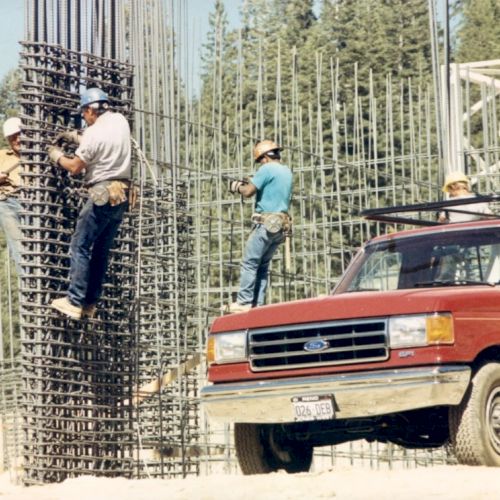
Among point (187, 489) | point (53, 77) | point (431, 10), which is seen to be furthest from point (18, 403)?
point (431, 10)

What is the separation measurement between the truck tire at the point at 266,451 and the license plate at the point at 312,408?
0.67 meters

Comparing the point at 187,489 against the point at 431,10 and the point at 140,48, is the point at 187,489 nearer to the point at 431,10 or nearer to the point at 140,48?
the point at 140,48

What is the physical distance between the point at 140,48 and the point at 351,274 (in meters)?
A: 3.65

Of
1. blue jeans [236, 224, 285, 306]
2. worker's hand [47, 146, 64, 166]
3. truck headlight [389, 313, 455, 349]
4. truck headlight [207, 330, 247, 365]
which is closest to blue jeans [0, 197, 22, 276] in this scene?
worker's hand [47, 146, 64, 166]

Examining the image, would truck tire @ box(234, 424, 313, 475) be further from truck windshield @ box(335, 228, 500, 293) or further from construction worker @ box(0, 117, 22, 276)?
construction worker @ box(0, 117, 22, 276)

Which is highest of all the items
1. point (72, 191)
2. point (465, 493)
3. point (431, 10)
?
point (431, 10)

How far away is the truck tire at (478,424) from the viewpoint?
1024 centimetres

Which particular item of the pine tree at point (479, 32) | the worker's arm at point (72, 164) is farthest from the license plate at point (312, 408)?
the pine tree at point (479, 32)

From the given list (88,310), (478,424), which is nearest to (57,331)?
(88,310)

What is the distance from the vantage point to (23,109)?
12.6 metres

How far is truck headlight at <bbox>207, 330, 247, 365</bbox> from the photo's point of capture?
11.0 metres

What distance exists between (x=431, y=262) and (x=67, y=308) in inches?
105

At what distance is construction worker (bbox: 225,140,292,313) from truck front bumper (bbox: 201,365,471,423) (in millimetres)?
2756

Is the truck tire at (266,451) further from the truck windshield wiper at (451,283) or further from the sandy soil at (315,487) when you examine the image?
the truck windshield wiper at (451,283)
